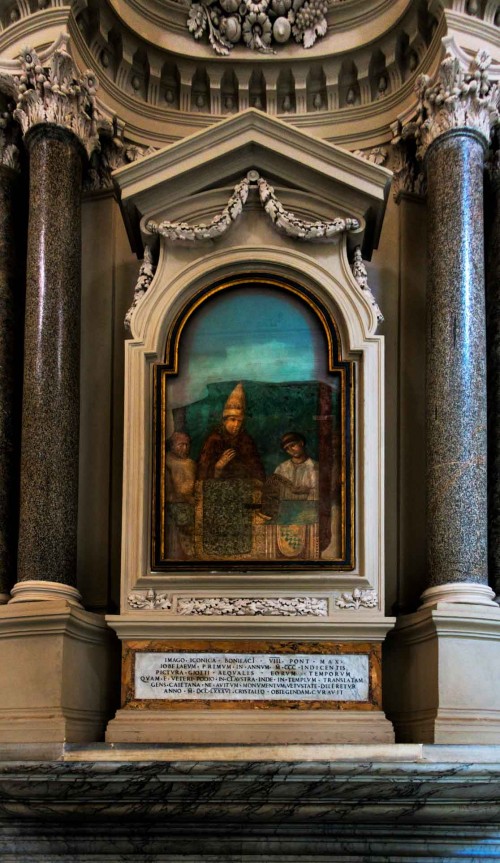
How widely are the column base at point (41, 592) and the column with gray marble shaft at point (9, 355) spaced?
1.24ft

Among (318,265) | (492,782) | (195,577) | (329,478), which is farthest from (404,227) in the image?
(492,782)

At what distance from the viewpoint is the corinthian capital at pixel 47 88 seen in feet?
29.5

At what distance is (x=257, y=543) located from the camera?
839 cm

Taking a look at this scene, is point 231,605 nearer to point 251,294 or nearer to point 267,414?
point 267,414

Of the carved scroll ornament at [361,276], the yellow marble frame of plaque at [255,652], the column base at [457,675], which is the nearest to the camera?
the column base at [457,675]

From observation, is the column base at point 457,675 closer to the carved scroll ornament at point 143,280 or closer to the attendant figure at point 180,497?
the attendant figure at point 180,497

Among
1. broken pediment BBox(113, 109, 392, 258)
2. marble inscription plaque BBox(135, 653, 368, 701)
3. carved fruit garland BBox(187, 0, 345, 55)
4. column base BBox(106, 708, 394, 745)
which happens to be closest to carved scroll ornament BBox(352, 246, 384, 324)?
broken pediment BBox(113, 109, 392, 258)

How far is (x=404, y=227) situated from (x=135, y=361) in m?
2.40

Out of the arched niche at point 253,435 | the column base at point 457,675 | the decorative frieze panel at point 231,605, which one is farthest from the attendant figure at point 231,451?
the column base at point 457,675

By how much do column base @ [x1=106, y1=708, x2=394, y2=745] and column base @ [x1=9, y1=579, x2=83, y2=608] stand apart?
86 centimetres

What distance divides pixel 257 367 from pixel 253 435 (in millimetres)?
495

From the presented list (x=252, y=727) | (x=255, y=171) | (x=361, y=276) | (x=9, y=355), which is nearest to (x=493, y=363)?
Result: (x=361, y=276)

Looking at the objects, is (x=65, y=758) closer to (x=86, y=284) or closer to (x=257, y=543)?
(x=257, y=543)

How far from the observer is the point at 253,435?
8.64 m
